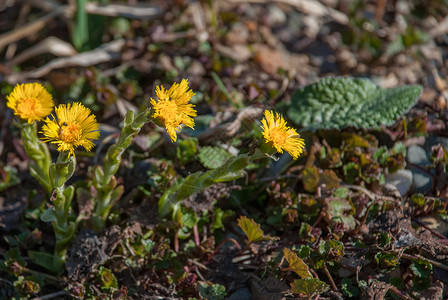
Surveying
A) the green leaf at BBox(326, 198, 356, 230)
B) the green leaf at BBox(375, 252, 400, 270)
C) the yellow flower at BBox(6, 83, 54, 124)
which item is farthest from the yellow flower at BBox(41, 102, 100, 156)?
the green leaf at BBox(375, 252, 400, 270)

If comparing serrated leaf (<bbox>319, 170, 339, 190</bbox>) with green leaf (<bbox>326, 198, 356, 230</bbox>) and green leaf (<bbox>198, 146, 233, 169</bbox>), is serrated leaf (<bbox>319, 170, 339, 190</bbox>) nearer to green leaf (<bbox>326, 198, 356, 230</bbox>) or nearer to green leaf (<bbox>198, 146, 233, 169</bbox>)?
green leaf (<bbox>326, 198, 356, 230</bbox>)

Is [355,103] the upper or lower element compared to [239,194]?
upper

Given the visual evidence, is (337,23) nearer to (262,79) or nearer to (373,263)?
(262,79)

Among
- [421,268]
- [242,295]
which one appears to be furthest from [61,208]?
[421,268]

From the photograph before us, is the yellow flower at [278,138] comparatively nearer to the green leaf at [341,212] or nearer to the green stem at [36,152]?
the green leaf at [341,212]

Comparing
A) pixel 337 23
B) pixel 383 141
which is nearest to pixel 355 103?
pixel 383 141

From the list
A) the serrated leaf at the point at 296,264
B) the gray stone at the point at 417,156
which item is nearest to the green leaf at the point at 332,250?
the serrated leaf at the point at 296,264
